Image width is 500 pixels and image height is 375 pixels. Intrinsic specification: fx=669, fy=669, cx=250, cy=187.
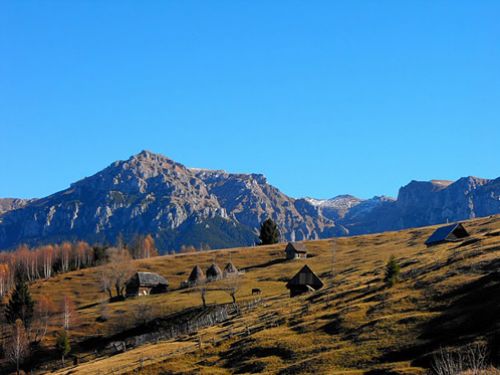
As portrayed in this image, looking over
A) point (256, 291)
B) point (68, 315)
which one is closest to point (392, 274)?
point (256, 291)

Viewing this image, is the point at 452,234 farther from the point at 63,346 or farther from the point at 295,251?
the point at 63,346

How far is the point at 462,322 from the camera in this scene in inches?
2295

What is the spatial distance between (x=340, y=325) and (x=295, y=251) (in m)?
96.8

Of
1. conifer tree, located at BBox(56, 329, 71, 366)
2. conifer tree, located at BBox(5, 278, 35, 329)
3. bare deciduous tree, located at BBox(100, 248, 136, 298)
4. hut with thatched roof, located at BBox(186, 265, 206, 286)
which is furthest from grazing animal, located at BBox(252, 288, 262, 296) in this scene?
conifer tree, located at BBox(5, 278, 35, 329)

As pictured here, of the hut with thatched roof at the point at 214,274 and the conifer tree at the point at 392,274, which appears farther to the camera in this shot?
the hut with thatched roof at the point at 214,274

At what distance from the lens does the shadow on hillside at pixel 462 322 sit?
53.4 m

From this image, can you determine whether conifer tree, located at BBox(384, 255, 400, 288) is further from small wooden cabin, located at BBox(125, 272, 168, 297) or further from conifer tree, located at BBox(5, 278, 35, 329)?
conifer tree, located at BBox(5, 278, 35, 329)

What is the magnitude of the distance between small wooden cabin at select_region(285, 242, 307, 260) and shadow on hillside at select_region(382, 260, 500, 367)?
97.8 m

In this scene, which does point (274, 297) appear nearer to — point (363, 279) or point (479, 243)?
point (363, 279)

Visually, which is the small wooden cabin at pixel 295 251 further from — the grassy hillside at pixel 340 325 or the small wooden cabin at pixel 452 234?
the small wooden cabin at pixel 452 234

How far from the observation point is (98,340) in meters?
115

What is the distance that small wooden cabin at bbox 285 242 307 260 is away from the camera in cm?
16575

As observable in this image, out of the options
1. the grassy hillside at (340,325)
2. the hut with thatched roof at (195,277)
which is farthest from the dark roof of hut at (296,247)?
the grassy hillside at (340,325)

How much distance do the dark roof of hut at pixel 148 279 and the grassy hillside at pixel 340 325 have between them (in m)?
18.3
